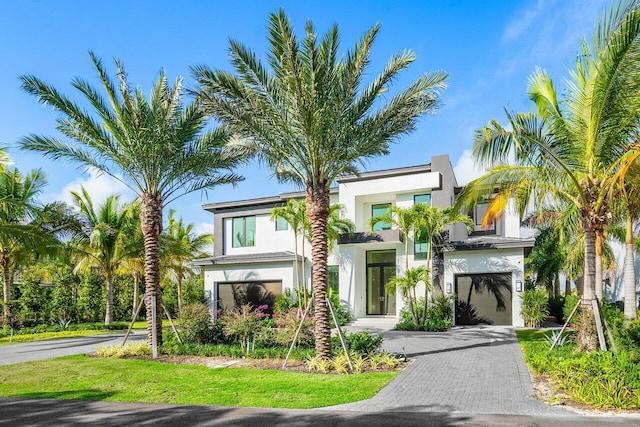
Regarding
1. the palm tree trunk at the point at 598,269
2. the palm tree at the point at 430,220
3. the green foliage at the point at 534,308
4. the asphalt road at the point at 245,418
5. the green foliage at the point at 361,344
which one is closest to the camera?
the asphalt road at the point at 245,418

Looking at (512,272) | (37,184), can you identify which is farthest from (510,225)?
(37,184)

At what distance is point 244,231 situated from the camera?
92.4 feet

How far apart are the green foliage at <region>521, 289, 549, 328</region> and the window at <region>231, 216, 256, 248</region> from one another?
14.9 metres

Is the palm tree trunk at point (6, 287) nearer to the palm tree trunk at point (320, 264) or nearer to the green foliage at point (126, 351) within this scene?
the green foliage at point (126, 351)

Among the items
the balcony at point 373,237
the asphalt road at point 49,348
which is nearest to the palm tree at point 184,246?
the asphalt road at point 49,348

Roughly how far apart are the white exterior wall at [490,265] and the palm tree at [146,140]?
11.9 meters

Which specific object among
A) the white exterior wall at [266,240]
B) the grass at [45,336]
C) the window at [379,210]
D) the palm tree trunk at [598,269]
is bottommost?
the grass at [45,336]

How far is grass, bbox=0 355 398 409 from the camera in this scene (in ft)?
28.8

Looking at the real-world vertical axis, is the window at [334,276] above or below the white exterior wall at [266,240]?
below

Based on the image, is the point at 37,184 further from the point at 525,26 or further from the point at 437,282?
the point at 525,26

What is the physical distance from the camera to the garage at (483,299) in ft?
69.7

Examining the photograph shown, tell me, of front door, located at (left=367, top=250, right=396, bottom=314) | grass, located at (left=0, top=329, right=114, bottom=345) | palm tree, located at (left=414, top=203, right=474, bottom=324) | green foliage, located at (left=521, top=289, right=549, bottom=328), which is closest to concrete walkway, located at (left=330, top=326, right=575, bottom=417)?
green foliage, located at (left=521, top=289, right=549, bottom=328)

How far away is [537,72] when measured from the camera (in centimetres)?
1197

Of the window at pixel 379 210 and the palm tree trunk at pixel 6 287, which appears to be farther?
the window at pixel 379 210
